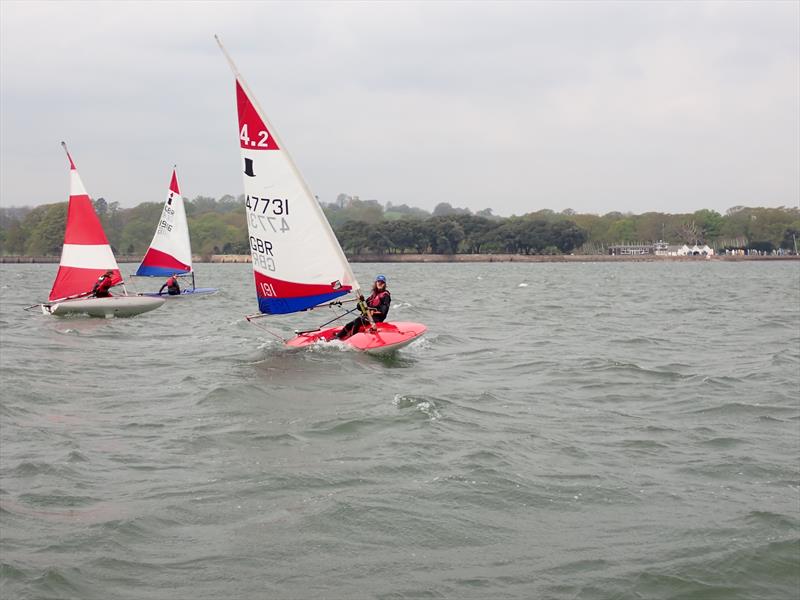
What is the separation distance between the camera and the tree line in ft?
516

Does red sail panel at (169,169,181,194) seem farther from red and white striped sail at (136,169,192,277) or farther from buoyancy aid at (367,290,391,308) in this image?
buoyancy aid at (367,290,391,308)

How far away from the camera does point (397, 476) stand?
870cm

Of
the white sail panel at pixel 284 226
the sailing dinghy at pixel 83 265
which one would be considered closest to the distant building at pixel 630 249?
the sailing dinghy at pixel 83 265

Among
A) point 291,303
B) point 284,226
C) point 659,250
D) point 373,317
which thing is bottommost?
point 373,317

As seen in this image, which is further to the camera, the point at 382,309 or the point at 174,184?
the point at 174,184

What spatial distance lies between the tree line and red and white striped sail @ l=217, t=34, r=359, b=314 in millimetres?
137337

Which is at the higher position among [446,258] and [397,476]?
[446,258]

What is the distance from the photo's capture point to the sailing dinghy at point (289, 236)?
16922 mm

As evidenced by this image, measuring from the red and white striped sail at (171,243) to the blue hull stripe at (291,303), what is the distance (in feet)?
74.4

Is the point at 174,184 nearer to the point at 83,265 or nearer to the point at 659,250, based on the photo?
the point at 83,265

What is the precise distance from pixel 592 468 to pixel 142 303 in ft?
67.7

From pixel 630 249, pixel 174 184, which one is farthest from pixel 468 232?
pixel 174 184

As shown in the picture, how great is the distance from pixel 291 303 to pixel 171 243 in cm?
2340

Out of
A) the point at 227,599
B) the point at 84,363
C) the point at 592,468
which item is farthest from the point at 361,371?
the point at 227,599
